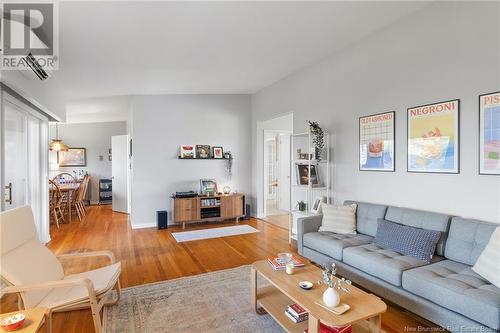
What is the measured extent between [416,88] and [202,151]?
14.1 feet

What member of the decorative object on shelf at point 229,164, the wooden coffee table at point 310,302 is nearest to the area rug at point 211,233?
the decorative object on shelf at point 229,164

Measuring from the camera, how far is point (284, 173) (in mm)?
7734

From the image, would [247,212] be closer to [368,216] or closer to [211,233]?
[211,233]

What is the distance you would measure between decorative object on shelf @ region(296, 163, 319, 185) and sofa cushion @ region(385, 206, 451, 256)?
135 centimetres

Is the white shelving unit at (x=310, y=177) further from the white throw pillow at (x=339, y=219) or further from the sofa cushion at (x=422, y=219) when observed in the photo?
the sofa cushion at (x=422, y=219)

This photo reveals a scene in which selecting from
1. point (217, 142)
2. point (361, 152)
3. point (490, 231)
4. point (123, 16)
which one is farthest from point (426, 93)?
point (217, 142)

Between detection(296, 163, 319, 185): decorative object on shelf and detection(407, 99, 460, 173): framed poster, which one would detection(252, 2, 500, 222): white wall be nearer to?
detection(407, 99, 460, 173): framed poster

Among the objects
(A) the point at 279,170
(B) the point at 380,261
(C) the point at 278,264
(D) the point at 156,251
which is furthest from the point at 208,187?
(B) the point at 380,261

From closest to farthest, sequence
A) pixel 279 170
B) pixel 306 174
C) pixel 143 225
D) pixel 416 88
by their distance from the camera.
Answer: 1. pixel 416 88
2. pixel 306 174
3. pixel 143 225
4. pixel 279 170

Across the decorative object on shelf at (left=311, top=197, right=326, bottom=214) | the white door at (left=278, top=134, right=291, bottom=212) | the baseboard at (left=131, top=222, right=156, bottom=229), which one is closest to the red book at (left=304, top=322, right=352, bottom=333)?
the decorative object on shelf at (left=311, top=197, right=326, bottom=214)

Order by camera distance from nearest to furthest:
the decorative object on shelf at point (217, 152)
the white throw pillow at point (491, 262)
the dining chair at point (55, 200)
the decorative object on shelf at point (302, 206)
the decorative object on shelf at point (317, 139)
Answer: the white throw pillow at point (491, 262), the decorative object on shelf at point (317, 139), the decorative object on shelf at point (302, 206), the dining chair at point (55, 200), the decorative object on shelf at point (217, 152)

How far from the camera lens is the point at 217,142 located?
6410mm

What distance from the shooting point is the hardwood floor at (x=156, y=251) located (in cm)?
240

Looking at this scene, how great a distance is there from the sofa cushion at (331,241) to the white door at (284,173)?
4.08 meters
